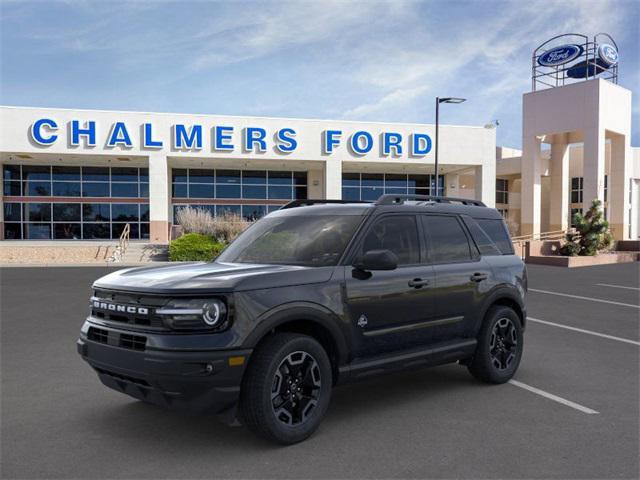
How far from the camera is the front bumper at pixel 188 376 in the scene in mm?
3855

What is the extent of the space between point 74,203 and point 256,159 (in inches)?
493

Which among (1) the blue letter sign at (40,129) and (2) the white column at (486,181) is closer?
(1) the blue letter sign at (40,129)

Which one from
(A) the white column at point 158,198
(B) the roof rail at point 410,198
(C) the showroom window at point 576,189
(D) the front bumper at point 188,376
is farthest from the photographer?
(C) the showroom window at point 576,189

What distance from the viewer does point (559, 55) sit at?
120 feet

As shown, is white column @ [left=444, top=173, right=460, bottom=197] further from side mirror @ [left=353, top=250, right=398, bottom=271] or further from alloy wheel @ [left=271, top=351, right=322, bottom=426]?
alloy wheel @ [left=271, top=351, right=322, bottom=426]

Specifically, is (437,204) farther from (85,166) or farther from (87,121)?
(85,166)

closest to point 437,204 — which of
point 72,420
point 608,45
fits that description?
point 72,420

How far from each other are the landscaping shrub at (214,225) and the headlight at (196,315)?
22.6 m

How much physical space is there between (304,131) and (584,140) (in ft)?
58.0

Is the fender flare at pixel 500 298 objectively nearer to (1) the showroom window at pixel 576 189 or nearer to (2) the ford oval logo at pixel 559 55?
(2) the ford oval logo at pixel 559 55

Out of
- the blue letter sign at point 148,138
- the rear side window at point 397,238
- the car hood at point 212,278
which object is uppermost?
the blue letter sign at point 148,138

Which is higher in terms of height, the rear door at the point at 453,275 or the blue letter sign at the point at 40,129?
the blue letter sign at the point at 40,129

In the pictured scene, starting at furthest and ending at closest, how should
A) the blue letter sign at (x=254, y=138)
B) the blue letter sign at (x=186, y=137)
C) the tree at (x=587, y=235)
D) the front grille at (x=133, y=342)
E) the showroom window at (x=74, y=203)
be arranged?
1. the showroom window at (x=74, y=203)
2. the blue letter sign at (x=254, y=138)
3. the blue letter sign at (x=186, y=137)
4. the tree at (x=587, y=235)
5. the front grille at (x=133, y=342)

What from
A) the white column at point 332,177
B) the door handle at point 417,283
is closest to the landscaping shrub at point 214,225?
the white column at point 332,177
